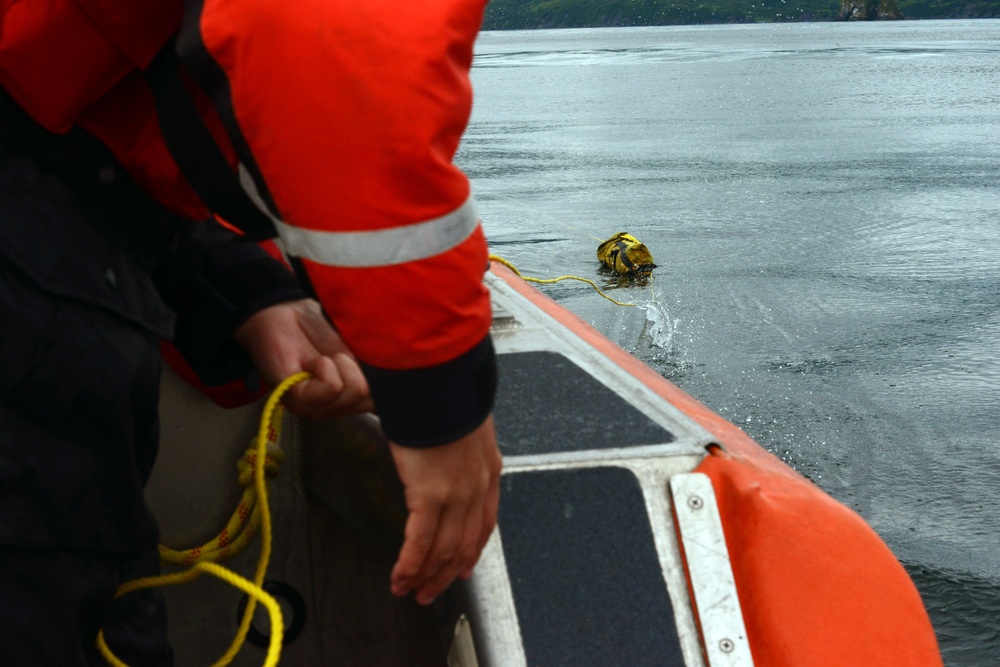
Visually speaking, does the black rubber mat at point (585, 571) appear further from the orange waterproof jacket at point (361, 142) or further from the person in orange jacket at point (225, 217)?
the orange waterproof jacket at point (361, 142)

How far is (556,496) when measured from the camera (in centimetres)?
156

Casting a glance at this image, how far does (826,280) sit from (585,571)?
23.9 ft

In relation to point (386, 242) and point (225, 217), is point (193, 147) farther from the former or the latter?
point (386, 242)

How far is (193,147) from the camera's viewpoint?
101 centimetres

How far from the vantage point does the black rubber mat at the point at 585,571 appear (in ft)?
4.60

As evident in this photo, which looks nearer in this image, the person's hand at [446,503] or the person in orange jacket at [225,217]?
the person in orange jacket at [225,217]

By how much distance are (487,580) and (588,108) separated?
27.3 metres

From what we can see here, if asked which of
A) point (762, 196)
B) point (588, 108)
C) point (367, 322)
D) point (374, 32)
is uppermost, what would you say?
point (374, 32)

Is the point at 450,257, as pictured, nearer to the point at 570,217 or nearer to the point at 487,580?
the point at 487,580

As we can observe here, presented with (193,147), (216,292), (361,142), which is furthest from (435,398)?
(216,292)

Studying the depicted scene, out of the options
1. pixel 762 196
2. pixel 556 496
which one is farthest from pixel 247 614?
pixel 762 196

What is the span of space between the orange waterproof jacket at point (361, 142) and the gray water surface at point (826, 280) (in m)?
2.64

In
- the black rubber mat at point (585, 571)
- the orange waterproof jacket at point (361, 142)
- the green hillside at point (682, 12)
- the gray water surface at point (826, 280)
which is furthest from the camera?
the green hillside at point (682, 12)

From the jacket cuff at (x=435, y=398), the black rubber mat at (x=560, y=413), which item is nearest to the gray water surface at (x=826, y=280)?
the black rubber mat at (x=560, y=413)
